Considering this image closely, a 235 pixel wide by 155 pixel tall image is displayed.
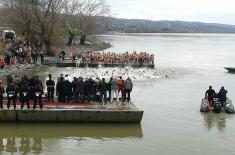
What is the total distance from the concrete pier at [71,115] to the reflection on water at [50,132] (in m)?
0.28

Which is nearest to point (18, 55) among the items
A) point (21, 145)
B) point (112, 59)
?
point (112, 59)

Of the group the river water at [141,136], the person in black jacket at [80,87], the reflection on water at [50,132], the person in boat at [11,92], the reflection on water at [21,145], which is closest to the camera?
the reflection on water at [21,145]

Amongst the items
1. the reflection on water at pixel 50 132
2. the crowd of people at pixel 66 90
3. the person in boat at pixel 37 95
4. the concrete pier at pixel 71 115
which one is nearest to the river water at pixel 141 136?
the reflection on water at pixel 50 132

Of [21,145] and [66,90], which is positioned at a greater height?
[66,90]

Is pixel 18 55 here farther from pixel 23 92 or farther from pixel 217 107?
pixel 217 107

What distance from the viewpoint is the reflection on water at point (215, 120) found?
21.5 m

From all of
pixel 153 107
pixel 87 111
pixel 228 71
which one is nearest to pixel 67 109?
pixel 87 111

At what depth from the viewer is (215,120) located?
22.7m

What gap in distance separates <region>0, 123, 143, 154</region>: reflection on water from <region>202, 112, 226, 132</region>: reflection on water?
11.4ft

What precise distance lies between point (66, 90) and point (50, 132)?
292cm

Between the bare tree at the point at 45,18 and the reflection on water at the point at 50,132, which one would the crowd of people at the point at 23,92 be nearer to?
the reflection on water at the point at 50,132

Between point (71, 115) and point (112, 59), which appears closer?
point (71, 115)

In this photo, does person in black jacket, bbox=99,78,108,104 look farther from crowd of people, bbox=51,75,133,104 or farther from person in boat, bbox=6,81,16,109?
person in boat, bbox=6,81,16,109

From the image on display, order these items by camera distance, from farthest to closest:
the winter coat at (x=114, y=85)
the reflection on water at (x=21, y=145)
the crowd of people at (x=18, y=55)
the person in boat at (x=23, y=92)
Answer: the crowd of people at (x=18, y=55) < the winter coat at (x=114, y=85) < the person in boat at (x=23, y=92) < the reflection on water at (x=21, y=145)
